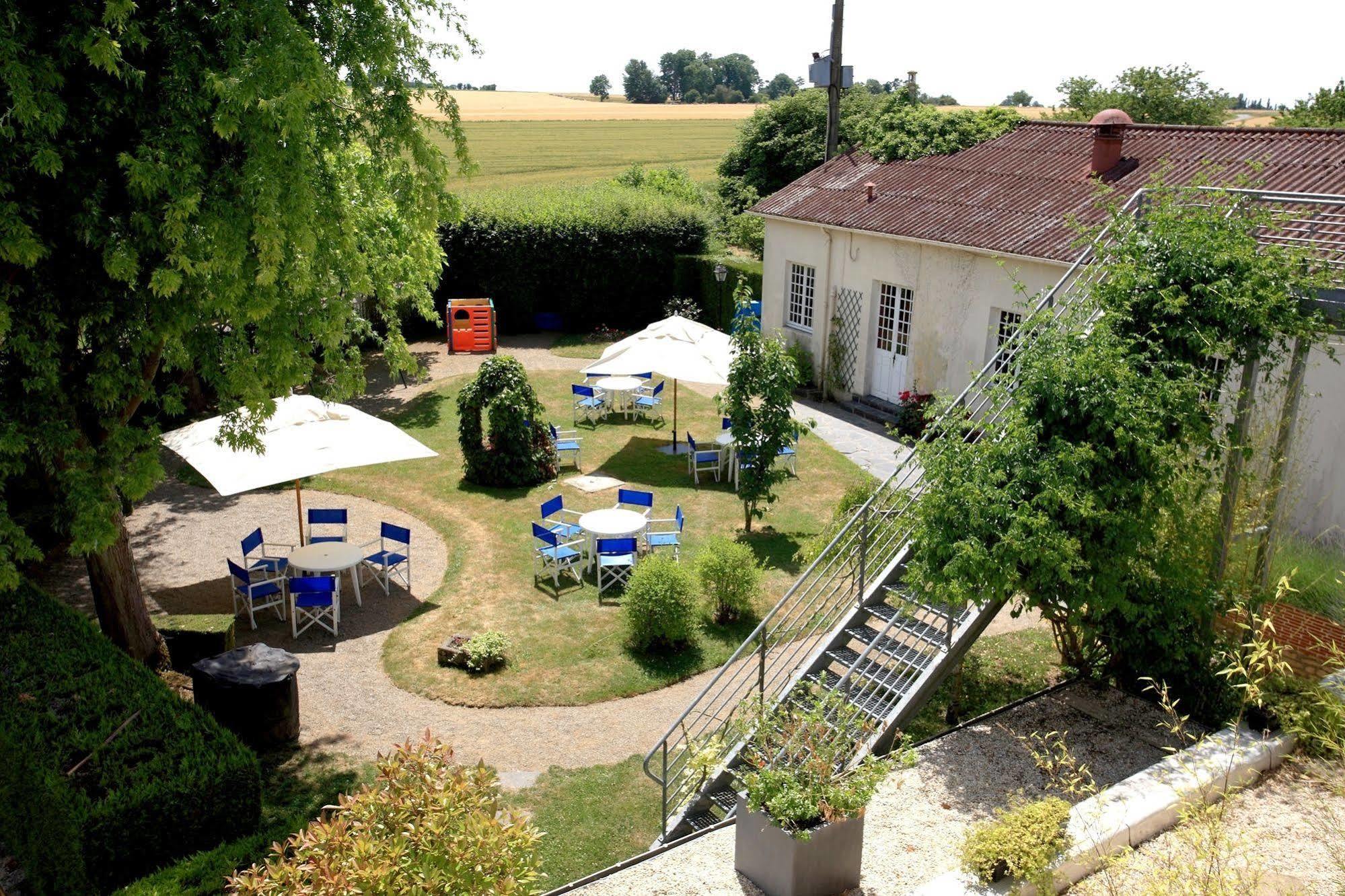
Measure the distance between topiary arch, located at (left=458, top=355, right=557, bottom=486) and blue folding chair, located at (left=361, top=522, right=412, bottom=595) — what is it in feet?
10.2

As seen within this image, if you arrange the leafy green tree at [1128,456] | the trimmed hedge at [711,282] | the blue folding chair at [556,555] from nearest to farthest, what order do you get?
the leafy green tree at [1128,456] → the blue folding chair at [556,555] → the trimmed hedge at [711,282]

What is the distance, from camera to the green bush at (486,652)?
416 inches

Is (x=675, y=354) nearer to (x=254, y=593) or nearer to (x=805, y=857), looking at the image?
(x=254, y=593)

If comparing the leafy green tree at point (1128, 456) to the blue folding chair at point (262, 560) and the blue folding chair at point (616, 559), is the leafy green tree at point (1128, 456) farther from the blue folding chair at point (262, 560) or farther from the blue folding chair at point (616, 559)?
the blue folding chair at point (262, 560)

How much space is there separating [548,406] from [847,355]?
653 centimetres

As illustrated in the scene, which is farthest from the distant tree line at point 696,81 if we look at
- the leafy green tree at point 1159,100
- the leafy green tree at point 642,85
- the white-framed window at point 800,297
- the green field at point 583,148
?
the white-framed window at point 800,297

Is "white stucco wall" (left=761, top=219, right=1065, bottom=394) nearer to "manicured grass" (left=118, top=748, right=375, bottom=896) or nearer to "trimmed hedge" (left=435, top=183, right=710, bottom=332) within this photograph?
"trimmed hedge" (left=435, top=183, right=710, bottom=332)

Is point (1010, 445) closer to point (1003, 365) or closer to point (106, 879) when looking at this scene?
point (1003, 365)

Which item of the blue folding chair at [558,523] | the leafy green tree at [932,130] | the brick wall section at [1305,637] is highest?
the leafy green tree at [932,130]

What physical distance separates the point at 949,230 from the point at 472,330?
12.9m

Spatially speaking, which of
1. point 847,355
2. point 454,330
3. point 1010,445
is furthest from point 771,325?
point 1010,445

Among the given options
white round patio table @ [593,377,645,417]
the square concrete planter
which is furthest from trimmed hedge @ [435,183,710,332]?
the square concrete planter

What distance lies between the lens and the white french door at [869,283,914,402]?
19.5m

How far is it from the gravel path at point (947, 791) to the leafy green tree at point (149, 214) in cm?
534
